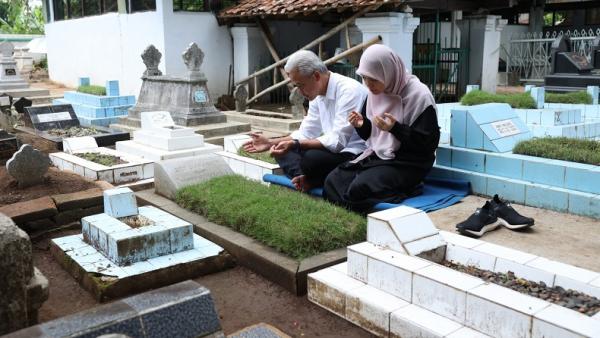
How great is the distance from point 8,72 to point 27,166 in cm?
1212

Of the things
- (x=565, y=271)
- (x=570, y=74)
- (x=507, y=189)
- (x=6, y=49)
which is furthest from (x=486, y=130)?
(x=6, y=49)

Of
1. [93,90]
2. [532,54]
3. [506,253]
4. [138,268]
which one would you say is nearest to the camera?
[506,253]

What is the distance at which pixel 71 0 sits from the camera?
16.6 m

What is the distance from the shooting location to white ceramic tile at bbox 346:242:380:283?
10.7 ft

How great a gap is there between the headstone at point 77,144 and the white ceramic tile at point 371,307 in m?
5.50

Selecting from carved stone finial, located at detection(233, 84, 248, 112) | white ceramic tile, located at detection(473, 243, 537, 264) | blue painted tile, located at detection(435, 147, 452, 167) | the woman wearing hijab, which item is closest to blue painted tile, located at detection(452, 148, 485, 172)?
blue painted tile, located at detection(435, 147, 452, 167)

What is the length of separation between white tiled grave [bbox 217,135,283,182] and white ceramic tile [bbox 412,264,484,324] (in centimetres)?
281

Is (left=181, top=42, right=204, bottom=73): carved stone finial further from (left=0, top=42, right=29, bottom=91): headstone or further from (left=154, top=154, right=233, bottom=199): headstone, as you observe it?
(left=0, top=42, right=29, bottom=91): headstone

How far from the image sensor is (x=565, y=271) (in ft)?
9.41

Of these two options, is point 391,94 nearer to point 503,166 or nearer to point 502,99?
point 503,166

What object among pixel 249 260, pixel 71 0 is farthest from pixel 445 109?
pixel 71 0

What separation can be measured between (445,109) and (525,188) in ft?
12.0

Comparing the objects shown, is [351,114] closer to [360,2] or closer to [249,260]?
[249,260]

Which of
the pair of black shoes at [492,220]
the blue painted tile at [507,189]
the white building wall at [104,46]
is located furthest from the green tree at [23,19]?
the pair of black shoes at [492,220]
